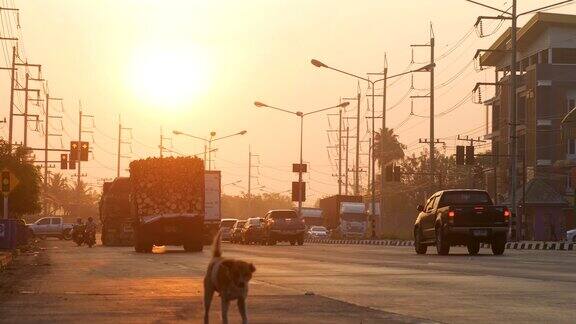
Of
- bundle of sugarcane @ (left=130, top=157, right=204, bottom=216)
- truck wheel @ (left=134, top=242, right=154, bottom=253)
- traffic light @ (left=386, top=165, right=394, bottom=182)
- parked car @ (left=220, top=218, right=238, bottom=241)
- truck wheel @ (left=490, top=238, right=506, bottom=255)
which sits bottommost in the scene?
truck wheel @ (left=134, top=242, right=154, bottom=253)

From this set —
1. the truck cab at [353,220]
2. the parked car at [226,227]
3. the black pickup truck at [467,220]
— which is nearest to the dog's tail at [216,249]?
the black pickup truck at [467,220]

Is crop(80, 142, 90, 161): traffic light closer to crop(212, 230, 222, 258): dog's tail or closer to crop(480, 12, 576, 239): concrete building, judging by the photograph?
crop(480, 12, 576, 239): concrete building

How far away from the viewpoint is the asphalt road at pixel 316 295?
13594mm

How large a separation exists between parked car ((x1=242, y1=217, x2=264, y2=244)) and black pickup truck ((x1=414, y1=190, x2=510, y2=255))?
28.2m

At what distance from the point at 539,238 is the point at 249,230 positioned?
27.2 metres

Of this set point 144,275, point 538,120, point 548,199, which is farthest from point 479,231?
point 538,120

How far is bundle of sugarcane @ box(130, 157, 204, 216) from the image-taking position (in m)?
43.5

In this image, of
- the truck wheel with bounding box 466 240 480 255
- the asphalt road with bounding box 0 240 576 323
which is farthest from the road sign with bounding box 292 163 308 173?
the asphalt road with bounding box 0 240 576 323

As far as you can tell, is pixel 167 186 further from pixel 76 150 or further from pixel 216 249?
pixel 76 150

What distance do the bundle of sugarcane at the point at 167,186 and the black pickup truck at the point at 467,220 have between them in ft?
29.4

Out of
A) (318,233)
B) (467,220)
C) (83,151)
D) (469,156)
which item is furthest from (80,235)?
(318,233)

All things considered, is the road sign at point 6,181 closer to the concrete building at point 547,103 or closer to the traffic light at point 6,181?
the traffic light at point 6,181

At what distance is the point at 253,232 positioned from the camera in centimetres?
6869

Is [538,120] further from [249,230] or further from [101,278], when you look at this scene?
[101,278]
